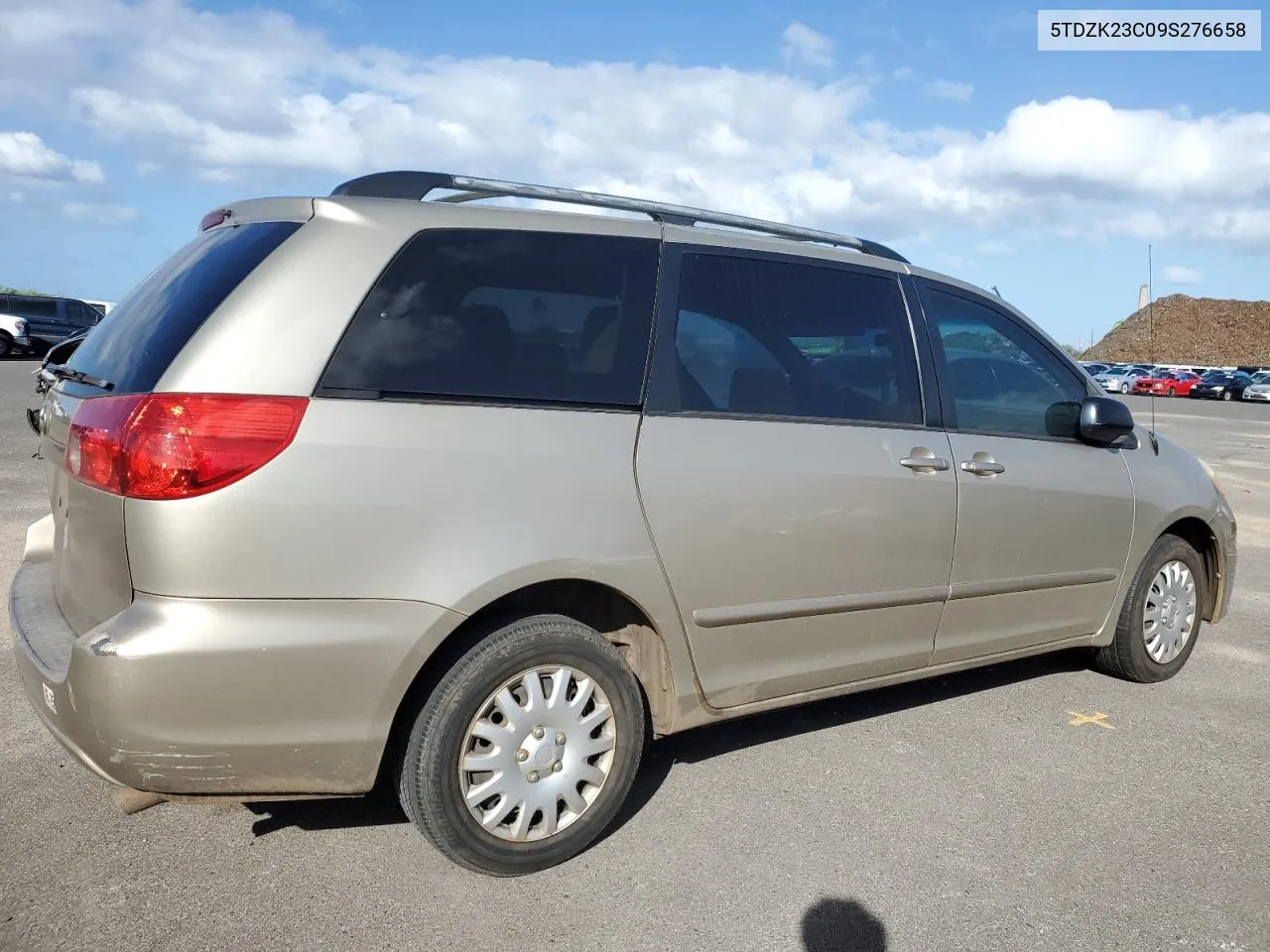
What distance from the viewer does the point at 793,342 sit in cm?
359

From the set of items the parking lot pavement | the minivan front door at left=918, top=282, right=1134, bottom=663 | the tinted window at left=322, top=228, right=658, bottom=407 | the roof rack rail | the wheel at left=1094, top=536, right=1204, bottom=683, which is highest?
the roof rack rail

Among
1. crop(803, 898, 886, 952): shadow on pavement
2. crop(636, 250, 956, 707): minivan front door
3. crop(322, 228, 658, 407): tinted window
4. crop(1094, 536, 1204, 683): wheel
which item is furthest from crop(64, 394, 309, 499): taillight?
crop(1094, 536, 1204, 683): wheel

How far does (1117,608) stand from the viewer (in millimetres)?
4594

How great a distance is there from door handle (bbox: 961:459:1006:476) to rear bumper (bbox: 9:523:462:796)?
2.09 m

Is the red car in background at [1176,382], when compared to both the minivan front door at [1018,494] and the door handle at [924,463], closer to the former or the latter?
the minivan front door at [1018,494]

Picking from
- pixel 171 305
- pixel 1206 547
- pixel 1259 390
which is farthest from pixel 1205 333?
pixel 171 305

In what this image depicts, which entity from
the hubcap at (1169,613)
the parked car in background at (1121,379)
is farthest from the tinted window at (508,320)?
the parked car in background at (1121,379)

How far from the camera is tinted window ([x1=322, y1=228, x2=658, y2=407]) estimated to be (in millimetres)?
2723

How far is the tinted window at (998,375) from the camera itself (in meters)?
4.00

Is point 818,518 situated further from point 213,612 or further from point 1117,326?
point 1117,326

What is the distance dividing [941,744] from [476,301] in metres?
2.48

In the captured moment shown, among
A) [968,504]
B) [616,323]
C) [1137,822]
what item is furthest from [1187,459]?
[616,323]

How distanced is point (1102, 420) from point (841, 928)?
8.09 feet

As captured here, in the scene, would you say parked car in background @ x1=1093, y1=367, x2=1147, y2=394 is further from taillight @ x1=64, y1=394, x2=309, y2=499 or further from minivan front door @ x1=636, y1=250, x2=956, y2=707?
taillight @ x1=64, y1=394, x2=309, y2=499
